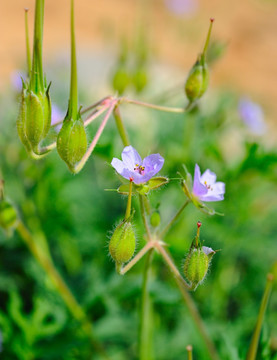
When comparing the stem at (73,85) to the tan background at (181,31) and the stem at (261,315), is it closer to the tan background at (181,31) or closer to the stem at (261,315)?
the stem at (261,315)

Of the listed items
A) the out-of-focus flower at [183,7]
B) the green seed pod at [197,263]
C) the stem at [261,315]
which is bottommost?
the out-of-focus flower at [183,7]

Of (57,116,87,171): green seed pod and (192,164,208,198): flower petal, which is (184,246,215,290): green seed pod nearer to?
(192,164,208,198): flower petal

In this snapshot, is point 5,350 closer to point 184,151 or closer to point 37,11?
point 184,151

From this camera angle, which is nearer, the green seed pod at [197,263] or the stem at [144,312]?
the green seed pod at [197,263]

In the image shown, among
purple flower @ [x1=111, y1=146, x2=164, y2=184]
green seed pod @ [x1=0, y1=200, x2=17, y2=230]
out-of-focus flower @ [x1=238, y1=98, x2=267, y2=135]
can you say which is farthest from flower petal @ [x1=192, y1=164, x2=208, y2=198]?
out-of-focus flower @ [x1=238, y1=98, x2=267, y2=135]

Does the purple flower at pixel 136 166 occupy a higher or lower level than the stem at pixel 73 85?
lower

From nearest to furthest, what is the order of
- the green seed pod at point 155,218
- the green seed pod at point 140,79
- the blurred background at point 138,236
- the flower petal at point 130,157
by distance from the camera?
the flower petal at point 130,157
the green seed pod at point 155,218
the blurred background at point 138,236
the green seed pod at point 140,79

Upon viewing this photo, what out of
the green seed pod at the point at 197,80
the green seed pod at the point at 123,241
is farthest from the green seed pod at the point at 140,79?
the green seed pod at the point at 123,241
